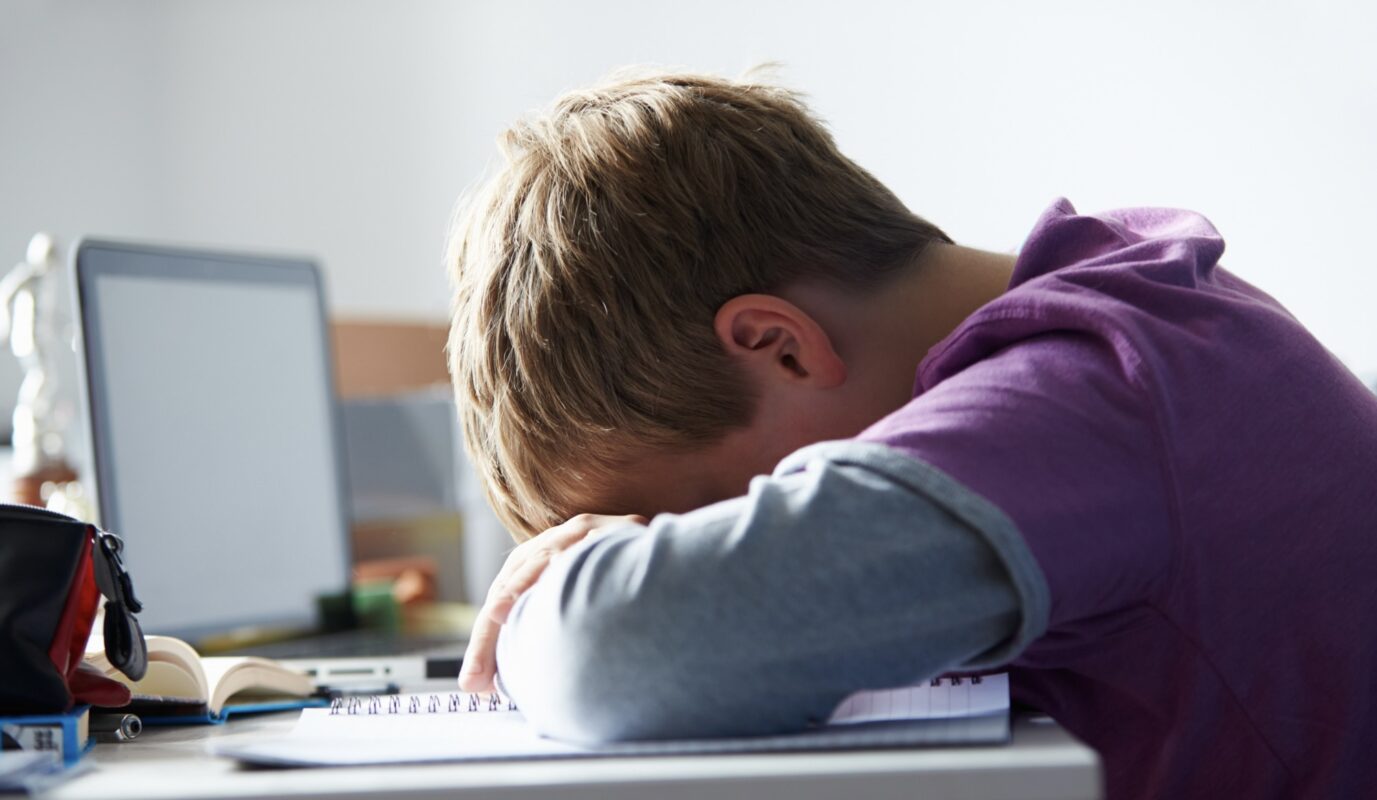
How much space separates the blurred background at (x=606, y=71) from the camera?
1.74m

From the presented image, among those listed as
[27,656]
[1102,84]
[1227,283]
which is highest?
[1102,84]

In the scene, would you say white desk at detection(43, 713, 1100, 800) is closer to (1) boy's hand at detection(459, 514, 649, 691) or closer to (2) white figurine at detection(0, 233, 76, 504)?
(1) boy's hand at detection(459, 514, 649, 691)

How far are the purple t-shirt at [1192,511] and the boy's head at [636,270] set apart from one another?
12cm

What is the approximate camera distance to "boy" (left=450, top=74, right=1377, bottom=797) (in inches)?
19.6

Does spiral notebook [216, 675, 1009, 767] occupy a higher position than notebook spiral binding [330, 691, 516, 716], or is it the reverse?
spiral notebook [216, 675, 1009, 767]

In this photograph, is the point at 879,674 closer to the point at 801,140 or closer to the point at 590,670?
the point at 590,670

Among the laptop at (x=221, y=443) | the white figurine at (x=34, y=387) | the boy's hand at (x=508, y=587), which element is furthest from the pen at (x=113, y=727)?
the white figurine at (x=34, y=387)

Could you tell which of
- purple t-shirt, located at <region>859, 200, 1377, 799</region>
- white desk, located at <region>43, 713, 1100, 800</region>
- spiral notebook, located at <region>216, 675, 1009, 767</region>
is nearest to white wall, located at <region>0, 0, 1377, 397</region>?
purple t-shirt, located at <region>859, 200, 1377, 799</region>

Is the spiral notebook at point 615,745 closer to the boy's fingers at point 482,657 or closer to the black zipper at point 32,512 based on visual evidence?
the boy's fingers at point 482,657

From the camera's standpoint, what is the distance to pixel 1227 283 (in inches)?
28.8

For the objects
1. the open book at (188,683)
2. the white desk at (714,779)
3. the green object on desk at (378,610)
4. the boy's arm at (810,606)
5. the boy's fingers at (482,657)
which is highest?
the boy's arm at (810,606)

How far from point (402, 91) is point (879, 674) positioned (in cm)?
311

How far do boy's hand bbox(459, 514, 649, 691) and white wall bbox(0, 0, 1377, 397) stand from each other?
50 cm

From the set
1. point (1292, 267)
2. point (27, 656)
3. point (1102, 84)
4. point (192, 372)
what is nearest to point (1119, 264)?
point (27, 656)
